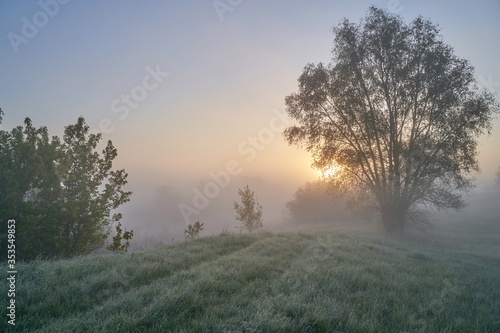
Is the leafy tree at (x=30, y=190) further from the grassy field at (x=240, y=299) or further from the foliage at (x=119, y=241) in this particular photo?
the grassy field at (x=240, y=299)

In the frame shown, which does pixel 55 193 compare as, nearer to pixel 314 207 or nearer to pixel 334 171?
pixel 334 171

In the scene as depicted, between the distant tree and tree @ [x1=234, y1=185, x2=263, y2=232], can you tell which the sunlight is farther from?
the distant tree

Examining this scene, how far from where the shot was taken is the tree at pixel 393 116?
1689cm

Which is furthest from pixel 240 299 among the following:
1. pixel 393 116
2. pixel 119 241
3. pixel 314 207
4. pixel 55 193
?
pixel 314 207

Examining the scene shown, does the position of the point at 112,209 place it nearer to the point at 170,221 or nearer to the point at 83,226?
the point at 83,226

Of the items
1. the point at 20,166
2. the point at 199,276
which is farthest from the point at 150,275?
the point at 20,166

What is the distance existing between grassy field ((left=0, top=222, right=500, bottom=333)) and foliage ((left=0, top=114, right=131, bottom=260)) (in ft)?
25.1

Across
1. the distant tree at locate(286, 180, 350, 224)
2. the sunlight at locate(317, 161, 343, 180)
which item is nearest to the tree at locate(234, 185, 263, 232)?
the sunlight at locate(317, 161, 343, 180)

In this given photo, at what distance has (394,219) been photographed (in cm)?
1941

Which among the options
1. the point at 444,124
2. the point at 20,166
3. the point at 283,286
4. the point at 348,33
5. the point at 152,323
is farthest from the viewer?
the point at 348,33

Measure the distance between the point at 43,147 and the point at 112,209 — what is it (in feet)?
15.9

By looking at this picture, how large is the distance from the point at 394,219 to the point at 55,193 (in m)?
23.8

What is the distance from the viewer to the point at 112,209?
44.1ft

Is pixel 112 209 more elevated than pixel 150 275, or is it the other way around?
→ pixel 112 209
